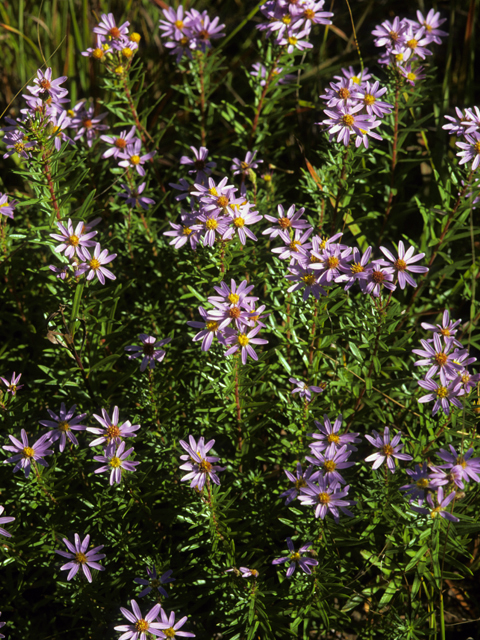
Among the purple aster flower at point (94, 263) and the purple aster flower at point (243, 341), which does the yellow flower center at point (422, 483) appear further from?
the purple aster flower at point (94, 263)

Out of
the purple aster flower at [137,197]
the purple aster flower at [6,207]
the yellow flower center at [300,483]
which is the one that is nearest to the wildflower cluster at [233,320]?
the yellow flower center at [300,483]

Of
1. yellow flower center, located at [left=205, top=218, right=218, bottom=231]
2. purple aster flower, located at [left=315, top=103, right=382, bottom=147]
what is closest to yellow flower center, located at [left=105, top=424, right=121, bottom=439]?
yellow flower center, located at [left=205, top=218, right=218, bottom=231]

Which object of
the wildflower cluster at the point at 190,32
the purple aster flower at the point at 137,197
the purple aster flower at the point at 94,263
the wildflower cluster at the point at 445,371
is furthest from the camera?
the wildflower cluster at the point at 190,32

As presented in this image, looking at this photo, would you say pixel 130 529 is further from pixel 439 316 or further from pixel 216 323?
pixel 439 316

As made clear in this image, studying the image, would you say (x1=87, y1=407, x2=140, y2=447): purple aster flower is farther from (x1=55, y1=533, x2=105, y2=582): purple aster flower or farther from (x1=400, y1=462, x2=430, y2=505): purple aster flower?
(x1=400, y1=462, x2=430, y2=505): purple aster flower

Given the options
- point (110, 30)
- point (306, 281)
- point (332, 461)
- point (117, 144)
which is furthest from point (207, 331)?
point (110, 30)

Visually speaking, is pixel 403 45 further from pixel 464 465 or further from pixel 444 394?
pixel 464 465

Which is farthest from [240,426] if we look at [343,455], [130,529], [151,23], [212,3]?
[212,3]
